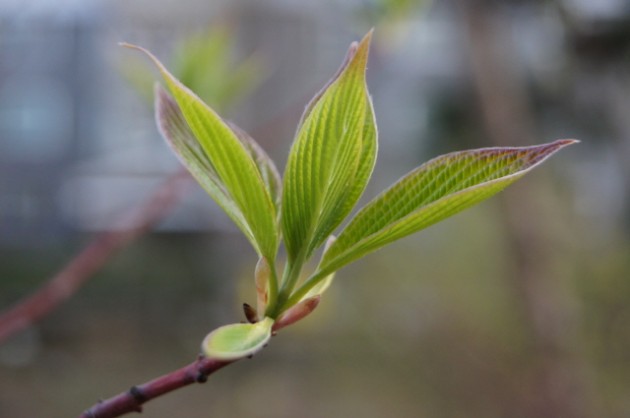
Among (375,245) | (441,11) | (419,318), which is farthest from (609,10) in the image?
→ (375,245)

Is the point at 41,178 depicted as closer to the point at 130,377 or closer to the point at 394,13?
the point at 130,377

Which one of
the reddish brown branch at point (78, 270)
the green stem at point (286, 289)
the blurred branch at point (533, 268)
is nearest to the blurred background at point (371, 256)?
the blurred branch at point (533, 268)

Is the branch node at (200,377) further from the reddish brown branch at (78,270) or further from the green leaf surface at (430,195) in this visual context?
the reddish brown branch at (78,270)

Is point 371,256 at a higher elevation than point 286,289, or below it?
below

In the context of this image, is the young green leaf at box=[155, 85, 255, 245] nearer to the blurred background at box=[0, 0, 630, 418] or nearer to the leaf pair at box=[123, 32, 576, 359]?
the leaf pair at box=[123, 32, 576, 359]

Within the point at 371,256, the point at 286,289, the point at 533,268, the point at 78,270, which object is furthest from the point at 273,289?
the point at 371,256

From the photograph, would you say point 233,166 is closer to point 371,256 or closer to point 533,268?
point 533,268

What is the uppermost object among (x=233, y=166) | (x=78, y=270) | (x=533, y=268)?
(x=233, y=166)
